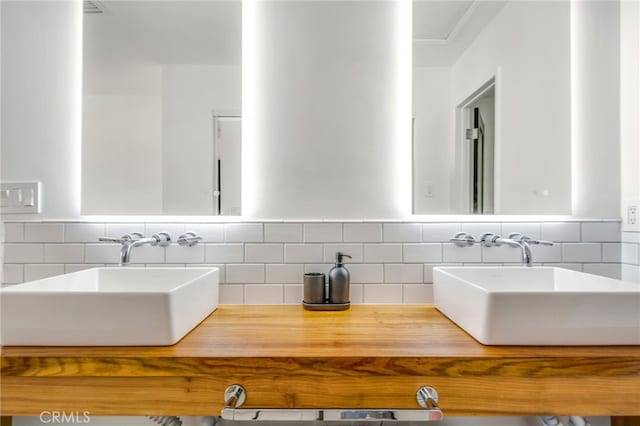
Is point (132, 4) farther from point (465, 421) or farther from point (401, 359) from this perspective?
point (465, 421)

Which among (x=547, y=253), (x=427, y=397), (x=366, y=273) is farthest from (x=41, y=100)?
(x=547, y=253)

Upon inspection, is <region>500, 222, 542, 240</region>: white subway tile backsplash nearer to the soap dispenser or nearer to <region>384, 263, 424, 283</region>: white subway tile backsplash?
<region>384, 263, 424, 283</region>: white subway tile backsplash

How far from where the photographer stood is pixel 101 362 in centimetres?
78

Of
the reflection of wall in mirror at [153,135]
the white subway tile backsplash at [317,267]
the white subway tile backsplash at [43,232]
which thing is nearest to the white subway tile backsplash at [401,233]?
the white subway tile backsplash at [317,267]

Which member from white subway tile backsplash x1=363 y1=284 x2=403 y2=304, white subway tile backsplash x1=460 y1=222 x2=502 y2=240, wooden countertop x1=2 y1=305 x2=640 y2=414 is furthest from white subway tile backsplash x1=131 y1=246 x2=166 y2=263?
white subway tile backsplash x1=460 y1=222 x2=502 y2=240

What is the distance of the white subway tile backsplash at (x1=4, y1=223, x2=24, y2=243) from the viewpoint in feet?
4.22

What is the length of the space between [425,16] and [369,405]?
4.38 ft

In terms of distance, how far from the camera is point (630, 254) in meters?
1.26

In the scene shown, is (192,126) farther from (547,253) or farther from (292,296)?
(547,253)

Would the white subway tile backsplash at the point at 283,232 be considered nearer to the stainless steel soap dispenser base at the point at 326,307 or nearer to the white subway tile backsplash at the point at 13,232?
the stainless steel soap dispenser base at the point at 326,307

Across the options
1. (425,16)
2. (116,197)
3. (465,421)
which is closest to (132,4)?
(116,197)

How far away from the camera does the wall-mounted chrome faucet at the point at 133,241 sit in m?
1.18

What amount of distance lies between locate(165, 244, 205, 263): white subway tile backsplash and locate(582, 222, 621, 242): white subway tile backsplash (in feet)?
4.73

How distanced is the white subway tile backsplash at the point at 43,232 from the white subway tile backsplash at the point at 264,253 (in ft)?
2.28
